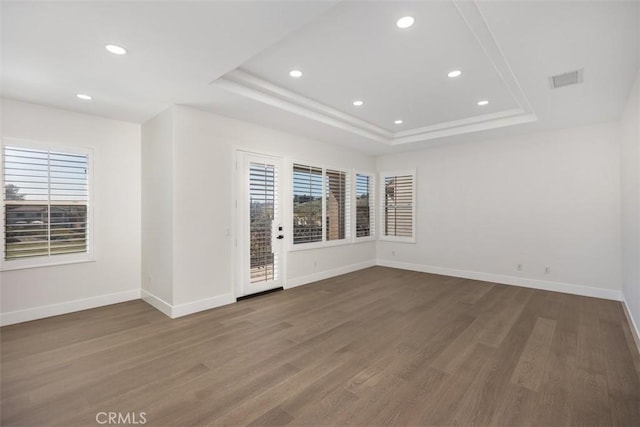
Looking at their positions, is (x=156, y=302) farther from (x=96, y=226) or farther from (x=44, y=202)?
(x=44, y=202)

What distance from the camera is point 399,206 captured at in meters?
6.81

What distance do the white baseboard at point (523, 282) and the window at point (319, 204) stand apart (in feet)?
5.90

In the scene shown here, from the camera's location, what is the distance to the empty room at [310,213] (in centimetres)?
211

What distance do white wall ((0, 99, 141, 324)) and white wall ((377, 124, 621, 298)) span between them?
5.34 meters

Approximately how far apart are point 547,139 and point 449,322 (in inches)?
144

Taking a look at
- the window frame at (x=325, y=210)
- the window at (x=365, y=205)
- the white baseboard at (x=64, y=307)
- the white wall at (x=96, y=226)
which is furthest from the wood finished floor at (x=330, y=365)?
the window at (x=365, y=205)

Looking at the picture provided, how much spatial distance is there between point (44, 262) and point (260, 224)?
271 centimetres

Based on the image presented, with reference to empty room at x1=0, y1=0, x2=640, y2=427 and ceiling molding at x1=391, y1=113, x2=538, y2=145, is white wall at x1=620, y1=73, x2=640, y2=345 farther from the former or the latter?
ceiling molding at x1=391, y1=113, x2=538, y2=145

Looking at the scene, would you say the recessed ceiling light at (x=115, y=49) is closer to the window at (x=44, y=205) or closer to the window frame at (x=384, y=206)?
the window at (x=44, y=205)

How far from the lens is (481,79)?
132 inches

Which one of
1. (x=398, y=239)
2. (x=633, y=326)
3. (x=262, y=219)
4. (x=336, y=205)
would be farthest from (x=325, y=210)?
(x=633, y=326)

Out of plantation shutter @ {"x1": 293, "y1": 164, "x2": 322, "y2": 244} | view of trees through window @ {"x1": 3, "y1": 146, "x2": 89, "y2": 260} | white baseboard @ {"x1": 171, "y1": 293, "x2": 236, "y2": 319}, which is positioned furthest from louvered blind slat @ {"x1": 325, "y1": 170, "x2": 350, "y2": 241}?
view of trees through window @ {"x1": 3, "y1": 146, "x2": 89, "y2": 260}

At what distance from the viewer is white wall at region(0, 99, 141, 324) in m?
3.53

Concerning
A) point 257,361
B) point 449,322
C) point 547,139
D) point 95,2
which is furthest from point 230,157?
point 547,139
